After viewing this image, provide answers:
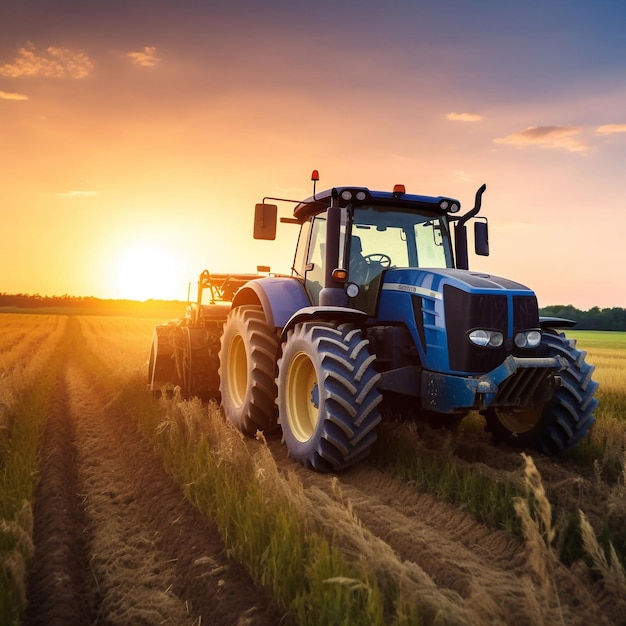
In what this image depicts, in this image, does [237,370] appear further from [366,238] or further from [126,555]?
[126,555]

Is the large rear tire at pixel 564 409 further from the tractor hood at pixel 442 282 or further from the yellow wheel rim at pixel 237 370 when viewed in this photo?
the yellow wheel rim at pixel 237 370

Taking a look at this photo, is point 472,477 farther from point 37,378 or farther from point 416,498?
point 37,378

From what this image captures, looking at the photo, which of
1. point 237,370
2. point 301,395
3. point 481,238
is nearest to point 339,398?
point 301,395

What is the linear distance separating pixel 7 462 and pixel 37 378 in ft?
22.4

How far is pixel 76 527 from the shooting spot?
14.5ft

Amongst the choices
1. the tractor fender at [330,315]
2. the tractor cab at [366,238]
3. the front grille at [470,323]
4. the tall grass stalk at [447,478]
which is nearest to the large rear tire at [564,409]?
the front grille at [470,323]

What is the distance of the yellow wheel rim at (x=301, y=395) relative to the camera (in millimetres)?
5785

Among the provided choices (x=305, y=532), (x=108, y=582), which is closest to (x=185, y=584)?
(x=108, y=582)

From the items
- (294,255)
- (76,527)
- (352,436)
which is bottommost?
(76,527)

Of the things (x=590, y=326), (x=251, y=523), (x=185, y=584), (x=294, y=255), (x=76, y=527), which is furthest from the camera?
(x=590, y=326)

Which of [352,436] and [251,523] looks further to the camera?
[352,436]

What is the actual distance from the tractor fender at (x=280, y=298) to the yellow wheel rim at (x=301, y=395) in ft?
2.46

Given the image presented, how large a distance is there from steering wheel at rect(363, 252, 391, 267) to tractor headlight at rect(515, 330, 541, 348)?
4.86 feet

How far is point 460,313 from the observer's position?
17.3 feet
